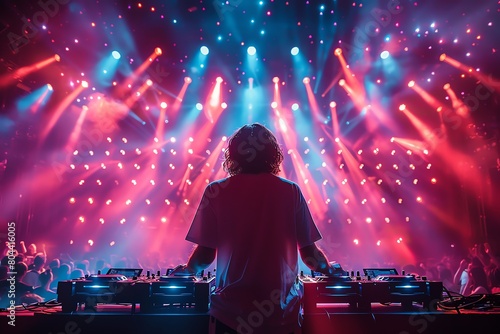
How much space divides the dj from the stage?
67 centimetres

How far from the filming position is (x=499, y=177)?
30.9ft

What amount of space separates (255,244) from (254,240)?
0.02 m

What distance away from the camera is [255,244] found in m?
1.51

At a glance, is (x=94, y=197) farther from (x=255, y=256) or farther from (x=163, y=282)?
(x=255, y=256)

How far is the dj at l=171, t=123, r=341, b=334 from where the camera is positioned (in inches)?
56.6

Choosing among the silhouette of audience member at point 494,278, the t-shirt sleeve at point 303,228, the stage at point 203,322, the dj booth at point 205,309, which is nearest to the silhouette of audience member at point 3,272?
the dj booth at point 205,309

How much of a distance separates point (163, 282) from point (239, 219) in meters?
1.06

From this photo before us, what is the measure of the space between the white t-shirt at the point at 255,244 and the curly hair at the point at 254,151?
8 cm

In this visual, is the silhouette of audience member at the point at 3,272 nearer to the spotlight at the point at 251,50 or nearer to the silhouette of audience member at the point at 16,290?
the silhouette of audience member at the point at 16,290

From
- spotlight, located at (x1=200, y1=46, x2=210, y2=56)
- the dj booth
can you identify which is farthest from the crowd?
spotlight, located at (x1=200, y1=46, x2=210, y2=56)

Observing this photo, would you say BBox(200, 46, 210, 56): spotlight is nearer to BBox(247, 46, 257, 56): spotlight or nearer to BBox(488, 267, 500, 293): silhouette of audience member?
BBox(247, 46, 257, 56): spotlight

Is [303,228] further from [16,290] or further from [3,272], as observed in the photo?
[3,272]

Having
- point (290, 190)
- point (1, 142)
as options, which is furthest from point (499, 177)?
→ point (1, 142)

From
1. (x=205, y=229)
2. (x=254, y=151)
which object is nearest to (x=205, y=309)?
(x=205, y=229)
